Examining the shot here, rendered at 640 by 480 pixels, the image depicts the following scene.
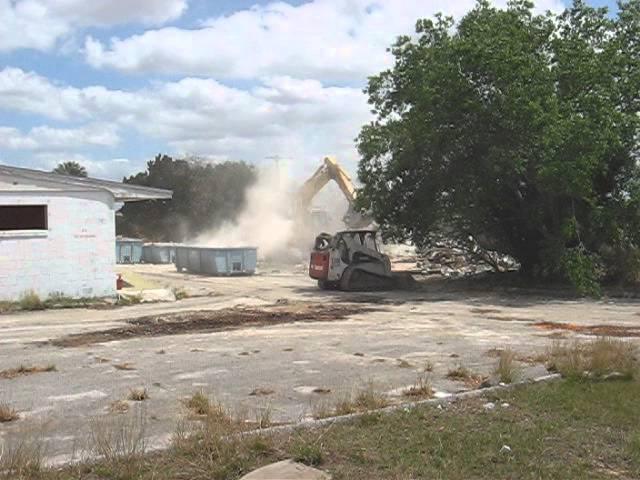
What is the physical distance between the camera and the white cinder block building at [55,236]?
67.1 ft

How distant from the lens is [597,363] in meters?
9.52

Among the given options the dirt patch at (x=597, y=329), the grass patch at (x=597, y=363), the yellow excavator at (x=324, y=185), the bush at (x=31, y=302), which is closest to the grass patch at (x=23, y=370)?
the grass patch at (x=597, y=363)

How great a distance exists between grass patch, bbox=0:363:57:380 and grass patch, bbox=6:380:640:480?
3.48m

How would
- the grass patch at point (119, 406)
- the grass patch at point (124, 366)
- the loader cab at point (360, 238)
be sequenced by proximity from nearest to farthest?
the grass patch at point (119, 406) < the grass patch at point (124, 366) < the loader cab at point (360, 238)

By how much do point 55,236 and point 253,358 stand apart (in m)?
11.3

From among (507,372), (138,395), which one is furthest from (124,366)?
(507,372)

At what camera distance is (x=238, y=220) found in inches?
2347

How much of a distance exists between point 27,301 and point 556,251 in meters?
15.5

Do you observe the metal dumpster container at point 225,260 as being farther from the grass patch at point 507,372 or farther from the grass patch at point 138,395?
the grass patch at point 138,395

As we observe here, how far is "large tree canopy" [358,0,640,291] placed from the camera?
2234 centimetres

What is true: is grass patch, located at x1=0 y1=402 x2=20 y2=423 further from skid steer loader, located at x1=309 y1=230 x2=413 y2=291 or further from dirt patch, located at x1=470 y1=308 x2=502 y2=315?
skid steer loader, located at x1=309 y1=230 x2=413 y2=291

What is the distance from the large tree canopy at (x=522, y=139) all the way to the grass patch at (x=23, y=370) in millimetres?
15354

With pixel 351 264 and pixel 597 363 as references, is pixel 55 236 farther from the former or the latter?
pixel 597 363

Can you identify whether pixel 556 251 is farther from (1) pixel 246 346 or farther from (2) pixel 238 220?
(2) pixel 238 220
